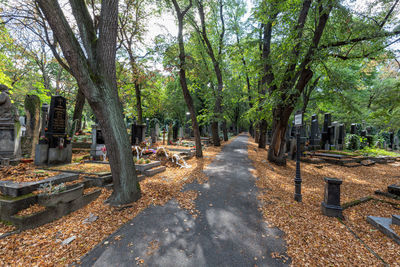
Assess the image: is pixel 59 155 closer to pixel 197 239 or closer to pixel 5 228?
pixel 5 228

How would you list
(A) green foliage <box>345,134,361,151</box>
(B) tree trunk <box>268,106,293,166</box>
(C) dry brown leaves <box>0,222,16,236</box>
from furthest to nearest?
(A) green foliage <box>345,134,361,151</box>, (B) tree trunk <box>268,106,293,166</box>, (C) dry brown leaves <box>0,222,16,236</box>

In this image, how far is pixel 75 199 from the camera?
14.1 ft

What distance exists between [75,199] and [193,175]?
4.20 m

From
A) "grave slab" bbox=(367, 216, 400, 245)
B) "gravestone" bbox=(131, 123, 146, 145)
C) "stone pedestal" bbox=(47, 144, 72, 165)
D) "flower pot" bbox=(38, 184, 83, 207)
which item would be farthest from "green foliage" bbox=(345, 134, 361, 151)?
"stone pedestal" bbox=(47, 144, 72, 165)

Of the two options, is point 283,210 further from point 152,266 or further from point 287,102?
point 287,102

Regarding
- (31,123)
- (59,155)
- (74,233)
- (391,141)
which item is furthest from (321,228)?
(391,141)

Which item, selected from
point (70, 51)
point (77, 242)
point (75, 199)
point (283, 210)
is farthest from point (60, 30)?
point (283, 210)

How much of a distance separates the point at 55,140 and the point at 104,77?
5.04m

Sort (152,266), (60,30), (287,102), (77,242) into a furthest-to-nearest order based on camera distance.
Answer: (287,102) < (60,30) < (77,242) < (152,266)

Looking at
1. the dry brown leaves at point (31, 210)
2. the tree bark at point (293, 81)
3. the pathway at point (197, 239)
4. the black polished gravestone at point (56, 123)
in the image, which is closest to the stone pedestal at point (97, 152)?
the black polished gravestone at point (56, 123)

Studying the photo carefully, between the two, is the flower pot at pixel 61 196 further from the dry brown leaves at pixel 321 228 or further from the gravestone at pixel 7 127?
the gravestone at pixel 7 127

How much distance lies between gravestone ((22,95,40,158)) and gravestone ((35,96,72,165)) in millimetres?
1429

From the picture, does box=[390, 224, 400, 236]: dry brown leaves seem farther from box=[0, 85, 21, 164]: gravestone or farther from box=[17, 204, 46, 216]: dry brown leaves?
box=[0, 85, 21, 164]: gravestone

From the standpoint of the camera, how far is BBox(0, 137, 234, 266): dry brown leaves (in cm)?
268
